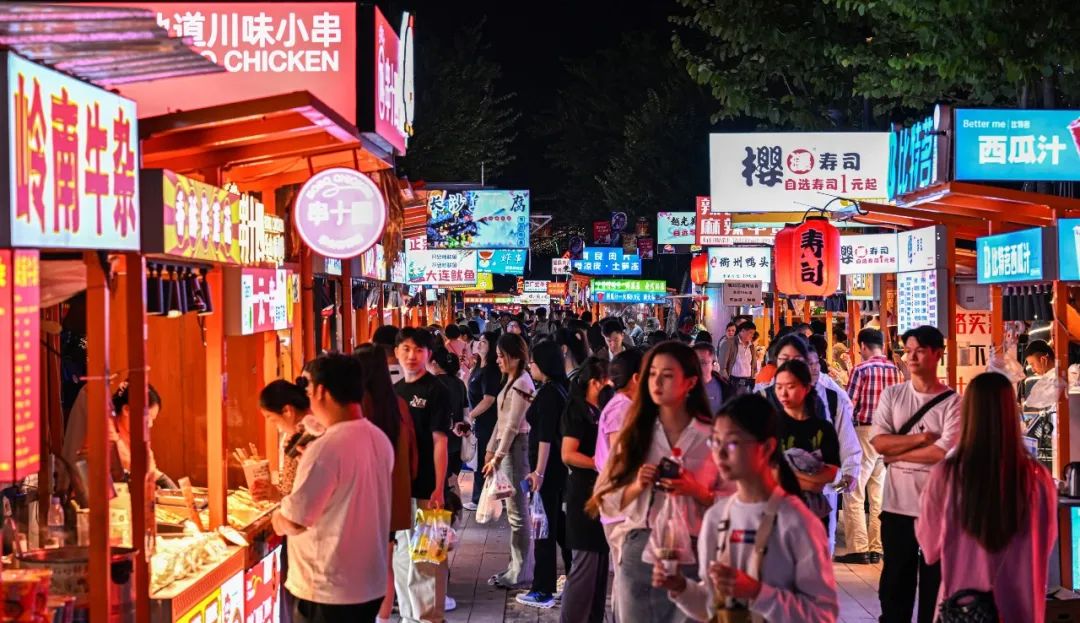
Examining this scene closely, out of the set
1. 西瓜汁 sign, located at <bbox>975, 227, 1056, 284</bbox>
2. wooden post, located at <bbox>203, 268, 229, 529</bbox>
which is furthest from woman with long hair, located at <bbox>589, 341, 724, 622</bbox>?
西瓜汁 sign, located at <bbox>975, 227, 1056, 284</bbox>

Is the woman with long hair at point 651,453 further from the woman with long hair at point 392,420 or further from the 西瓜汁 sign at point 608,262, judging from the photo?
the 西瓜汁 sign at point 608,262

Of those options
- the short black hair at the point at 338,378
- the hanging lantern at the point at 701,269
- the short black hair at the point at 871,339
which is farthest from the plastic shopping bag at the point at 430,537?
the hanging lantern at the point at 701,269

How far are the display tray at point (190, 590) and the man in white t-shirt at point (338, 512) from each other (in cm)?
67

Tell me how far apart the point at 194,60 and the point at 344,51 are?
20.7ft

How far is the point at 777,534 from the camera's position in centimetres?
411

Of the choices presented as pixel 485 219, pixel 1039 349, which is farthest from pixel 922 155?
pixel 485 219

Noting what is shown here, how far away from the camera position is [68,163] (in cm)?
441

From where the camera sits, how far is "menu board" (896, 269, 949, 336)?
38.0 feet

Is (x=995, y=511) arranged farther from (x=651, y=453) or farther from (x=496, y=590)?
(x=496, y=590)

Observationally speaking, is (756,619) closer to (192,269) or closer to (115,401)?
(192,269)

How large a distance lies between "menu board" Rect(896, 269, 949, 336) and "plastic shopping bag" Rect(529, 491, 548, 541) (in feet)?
14.1

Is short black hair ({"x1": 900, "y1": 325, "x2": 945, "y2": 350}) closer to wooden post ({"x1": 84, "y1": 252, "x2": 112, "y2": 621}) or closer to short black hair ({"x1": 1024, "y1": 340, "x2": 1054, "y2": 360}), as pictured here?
wooden post ({"x1": 84, "y1": 252, "x2": 112, "y2": 621})

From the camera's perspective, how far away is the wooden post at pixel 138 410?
5.68 meters

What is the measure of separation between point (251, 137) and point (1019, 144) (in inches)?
275
